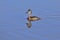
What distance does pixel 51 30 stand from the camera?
6.72ft

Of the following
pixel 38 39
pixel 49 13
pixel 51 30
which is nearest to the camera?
pixel 38 39

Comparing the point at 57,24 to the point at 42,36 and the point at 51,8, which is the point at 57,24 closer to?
the point at 42,36

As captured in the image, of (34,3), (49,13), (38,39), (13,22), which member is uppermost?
(34,3)

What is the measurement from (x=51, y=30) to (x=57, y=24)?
12cm

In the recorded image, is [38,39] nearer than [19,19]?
Yes

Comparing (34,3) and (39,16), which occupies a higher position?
(34,3)

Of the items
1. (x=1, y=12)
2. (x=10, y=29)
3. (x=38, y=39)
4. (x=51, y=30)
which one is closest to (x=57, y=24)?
(x=51, y=30)

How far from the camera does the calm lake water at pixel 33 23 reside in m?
1.98

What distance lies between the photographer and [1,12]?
2613 millimetres

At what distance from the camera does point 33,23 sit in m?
2.11

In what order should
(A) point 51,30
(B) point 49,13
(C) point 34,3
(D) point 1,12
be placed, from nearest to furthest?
1. (A) point 51,30
2. (B) point 49,13
3. (D) point 1,12
4. (C) point 34,3

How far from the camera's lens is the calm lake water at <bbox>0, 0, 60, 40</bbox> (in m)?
1.98

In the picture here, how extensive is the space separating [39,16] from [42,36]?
15.2 inches

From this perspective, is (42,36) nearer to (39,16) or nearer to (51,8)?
(39,16)
